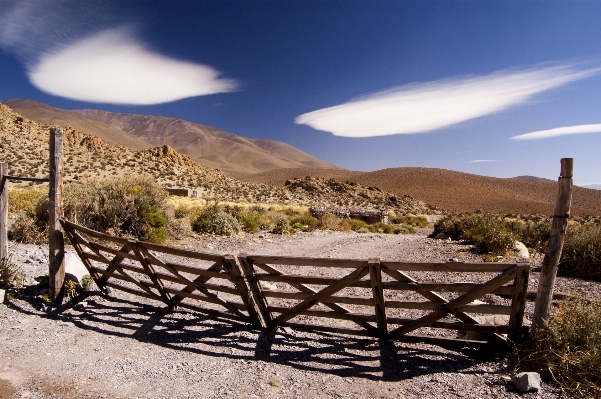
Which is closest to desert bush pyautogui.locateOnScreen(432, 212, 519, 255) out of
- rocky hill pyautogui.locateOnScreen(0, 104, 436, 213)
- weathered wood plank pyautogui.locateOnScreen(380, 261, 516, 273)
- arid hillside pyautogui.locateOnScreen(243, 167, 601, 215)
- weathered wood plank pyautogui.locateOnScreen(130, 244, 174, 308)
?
weathered wood plank pyautogui.locateOnScreen(380, 261, 516, 273)

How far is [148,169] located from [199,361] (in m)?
42.7

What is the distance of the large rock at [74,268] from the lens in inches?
268

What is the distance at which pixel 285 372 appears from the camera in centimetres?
450

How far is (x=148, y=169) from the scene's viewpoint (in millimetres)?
44031

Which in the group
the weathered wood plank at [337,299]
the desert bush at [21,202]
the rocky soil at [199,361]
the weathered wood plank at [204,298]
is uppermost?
the desert bush at [21,202]

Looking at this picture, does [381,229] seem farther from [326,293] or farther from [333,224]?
[326,293]

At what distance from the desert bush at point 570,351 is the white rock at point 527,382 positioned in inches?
7.3

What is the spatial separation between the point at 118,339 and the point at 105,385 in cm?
126

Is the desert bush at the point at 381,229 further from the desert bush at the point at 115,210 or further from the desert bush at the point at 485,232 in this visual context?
the desert bush at the point at 115,210

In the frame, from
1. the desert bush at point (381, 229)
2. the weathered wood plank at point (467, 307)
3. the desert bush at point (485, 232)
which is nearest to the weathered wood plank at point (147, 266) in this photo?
the weathered wood plank at point (467, 307)

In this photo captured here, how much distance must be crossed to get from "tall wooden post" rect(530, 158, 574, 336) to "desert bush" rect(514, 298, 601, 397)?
0.16m

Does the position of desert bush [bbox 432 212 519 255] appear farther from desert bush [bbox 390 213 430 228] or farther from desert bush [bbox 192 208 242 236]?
desert bush [bbox 390 213 430 228]

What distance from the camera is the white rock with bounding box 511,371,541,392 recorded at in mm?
3836

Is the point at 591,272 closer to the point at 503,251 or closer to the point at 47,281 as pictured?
the point at 503,251
